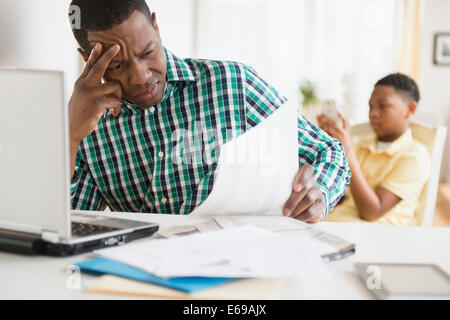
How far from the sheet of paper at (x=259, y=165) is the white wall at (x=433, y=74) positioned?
4535mm

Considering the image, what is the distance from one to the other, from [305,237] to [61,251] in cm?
33

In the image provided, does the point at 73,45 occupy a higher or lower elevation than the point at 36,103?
higher

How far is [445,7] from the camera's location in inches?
194

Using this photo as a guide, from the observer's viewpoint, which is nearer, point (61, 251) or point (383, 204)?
point (61, 251)

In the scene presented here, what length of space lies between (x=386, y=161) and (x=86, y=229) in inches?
58.1

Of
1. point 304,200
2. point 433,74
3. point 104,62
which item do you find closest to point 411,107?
point 304,200

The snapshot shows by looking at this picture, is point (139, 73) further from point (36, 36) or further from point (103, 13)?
point (36, 36)

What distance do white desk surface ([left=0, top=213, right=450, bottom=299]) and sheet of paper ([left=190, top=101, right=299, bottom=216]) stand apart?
0.31 feet

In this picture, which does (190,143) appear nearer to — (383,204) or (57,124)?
(57,124)

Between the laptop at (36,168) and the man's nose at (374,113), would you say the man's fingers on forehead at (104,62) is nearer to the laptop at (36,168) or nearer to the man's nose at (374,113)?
the laptop at (36,168)

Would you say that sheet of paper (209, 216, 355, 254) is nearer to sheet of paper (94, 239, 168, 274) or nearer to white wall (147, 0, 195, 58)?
→ sheet of paper (94, 239, 168, 274)

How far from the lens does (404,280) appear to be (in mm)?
571
